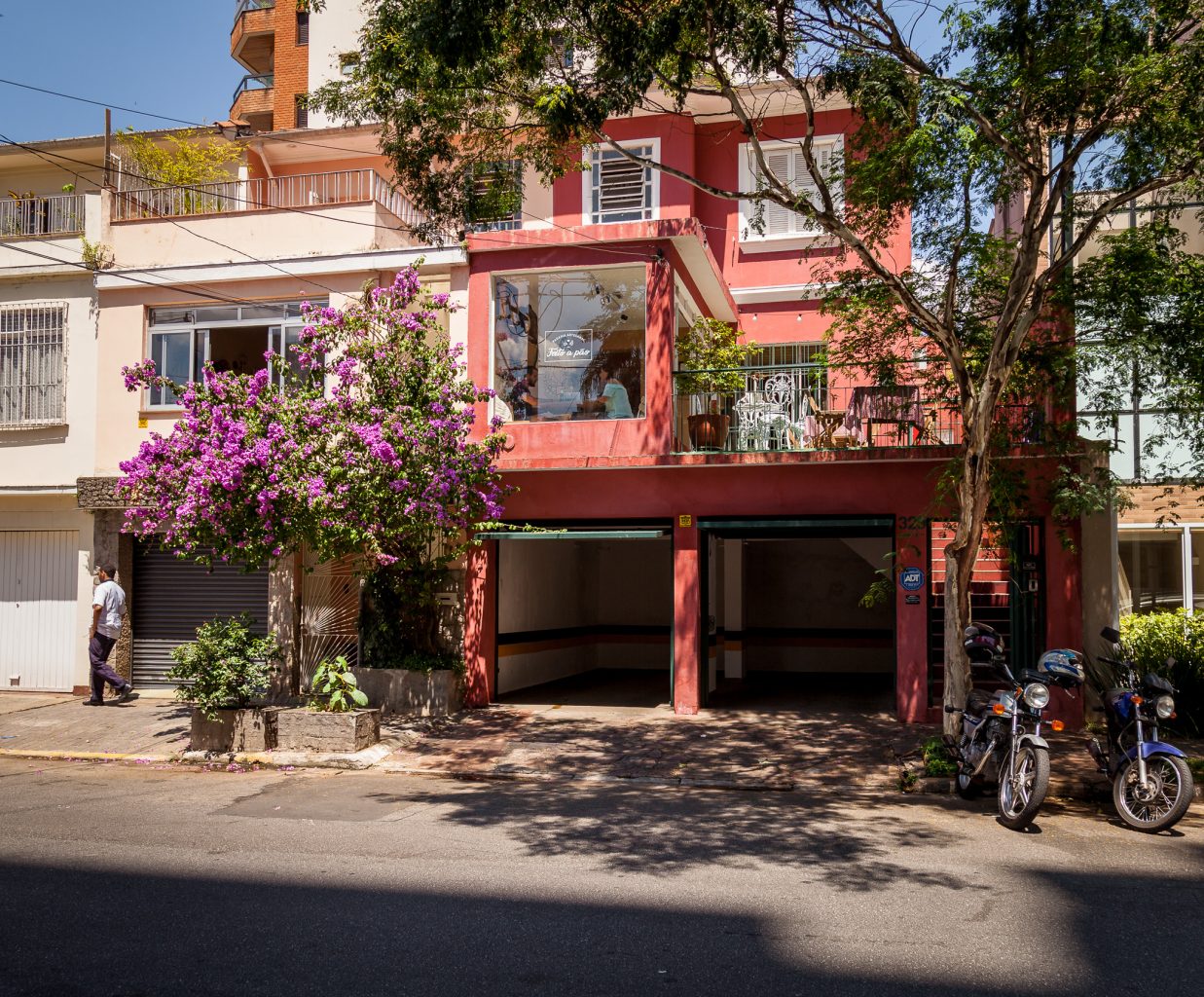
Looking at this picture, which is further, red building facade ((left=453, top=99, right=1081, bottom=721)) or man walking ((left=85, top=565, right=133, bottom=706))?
man walking ((left=85, top=565, right=133, bottom=706))

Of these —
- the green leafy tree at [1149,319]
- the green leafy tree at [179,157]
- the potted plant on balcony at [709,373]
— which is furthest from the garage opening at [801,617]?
the green leafy tree at [179,157]

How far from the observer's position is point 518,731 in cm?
1271

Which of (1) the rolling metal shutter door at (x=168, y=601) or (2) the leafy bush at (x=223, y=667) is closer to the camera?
(2) the leafy bush at (x=223, y=667)

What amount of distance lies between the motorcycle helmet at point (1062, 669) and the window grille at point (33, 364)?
13.8 metres

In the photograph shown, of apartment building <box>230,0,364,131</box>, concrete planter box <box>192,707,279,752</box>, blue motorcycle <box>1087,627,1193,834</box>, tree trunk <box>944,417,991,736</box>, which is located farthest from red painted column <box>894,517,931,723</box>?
Answer: apartment building <box>230,0,364,131</box>

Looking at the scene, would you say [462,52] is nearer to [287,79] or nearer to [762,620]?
[762,620]

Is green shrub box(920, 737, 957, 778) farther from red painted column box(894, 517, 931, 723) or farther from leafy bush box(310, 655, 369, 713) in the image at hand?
leafy bush box(310, 655, 369, 713)

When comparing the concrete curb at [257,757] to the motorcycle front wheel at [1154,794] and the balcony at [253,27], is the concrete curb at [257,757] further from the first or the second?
the balcony at [253,27]

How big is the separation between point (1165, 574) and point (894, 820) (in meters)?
9.76

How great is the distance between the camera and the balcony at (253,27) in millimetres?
29422

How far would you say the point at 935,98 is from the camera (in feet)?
30.3

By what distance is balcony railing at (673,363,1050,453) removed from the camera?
13086 millimetres

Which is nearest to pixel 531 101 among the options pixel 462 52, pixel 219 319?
pixel 462 52

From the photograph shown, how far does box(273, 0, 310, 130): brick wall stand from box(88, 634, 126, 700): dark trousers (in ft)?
59.3
